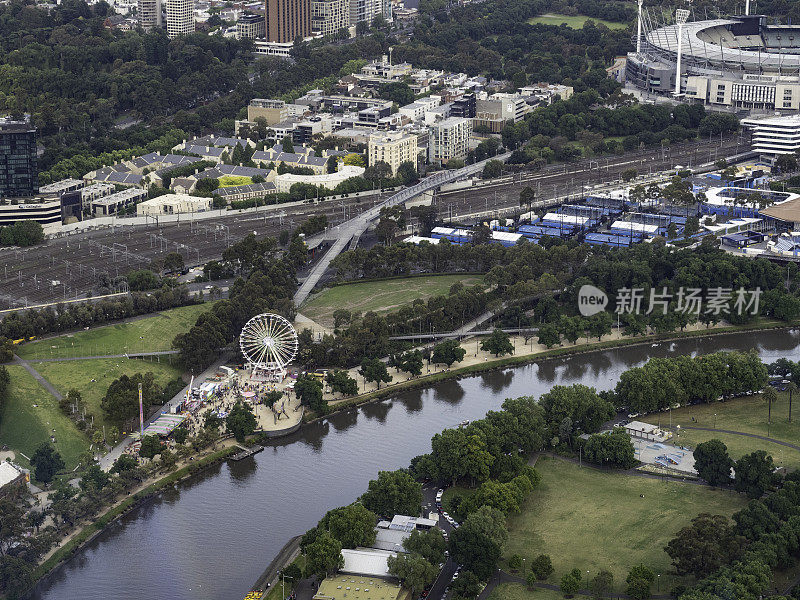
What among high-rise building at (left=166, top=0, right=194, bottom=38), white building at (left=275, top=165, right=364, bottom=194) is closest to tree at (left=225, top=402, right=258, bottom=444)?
white building at (left=275, top=165, right=364, bottom=194)

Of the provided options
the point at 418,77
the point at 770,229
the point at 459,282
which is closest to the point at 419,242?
the point at 459,282

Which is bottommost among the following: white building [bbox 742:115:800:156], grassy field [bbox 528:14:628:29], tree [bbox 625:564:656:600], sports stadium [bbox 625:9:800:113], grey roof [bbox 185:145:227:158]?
tree [bbox 625:564:656:600]

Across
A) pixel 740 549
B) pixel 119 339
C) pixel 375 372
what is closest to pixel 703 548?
pixel 740 549

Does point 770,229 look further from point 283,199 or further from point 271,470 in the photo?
point 271,470

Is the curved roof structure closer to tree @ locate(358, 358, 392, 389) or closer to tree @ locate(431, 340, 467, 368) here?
tree @ locate(431, 340, 467, 368)

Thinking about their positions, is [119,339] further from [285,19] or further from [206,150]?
[285,19]

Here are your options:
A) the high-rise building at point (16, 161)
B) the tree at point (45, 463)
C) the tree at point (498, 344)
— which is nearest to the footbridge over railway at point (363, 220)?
the tree at point (498, 344)
